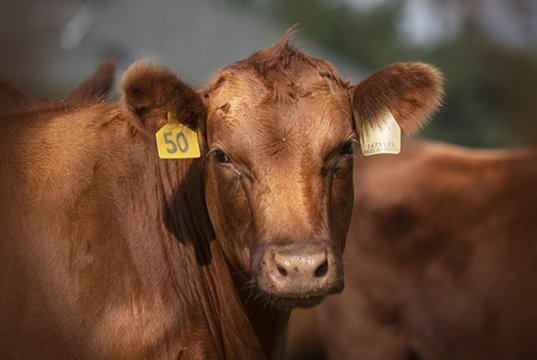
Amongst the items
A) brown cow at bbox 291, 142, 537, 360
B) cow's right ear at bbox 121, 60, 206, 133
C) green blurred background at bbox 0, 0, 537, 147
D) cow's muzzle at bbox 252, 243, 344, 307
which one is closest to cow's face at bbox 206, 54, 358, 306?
cow's muzzle at bbox 252, 243, 344, 307

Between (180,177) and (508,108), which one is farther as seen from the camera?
(508,108)

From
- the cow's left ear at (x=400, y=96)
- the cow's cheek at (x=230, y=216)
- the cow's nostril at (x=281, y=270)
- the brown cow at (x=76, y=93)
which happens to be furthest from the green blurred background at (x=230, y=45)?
the cow's nostril at (x=281, y=270)

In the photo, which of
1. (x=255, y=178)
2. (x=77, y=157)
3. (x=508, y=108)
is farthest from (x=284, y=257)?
(x=508, y=108)

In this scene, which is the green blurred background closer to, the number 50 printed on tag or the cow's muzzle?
the number 50 printed on tag

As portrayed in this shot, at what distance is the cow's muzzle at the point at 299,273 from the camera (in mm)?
4941

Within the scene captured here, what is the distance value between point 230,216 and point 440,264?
12.6 ft

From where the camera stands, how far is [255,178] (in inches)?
208

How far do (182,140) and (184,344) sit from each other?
0.98 metres

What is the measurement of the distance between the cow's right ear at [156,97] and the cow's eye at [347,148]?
0.71m

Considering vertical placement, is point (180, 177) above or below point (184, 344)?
above

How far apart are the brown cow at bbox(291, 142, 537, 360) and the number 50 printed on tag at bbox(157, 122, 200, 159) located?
12.3 feet

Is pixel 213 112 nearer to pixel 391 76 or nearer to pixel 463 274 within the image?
pixel 391 76

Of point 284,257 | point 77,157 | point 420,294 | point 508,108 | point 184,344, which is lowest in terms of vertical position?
point 508,108

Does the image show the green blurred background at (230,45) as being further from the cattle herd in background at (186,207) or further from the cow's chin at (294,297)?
the cow's chin at (294,297)
